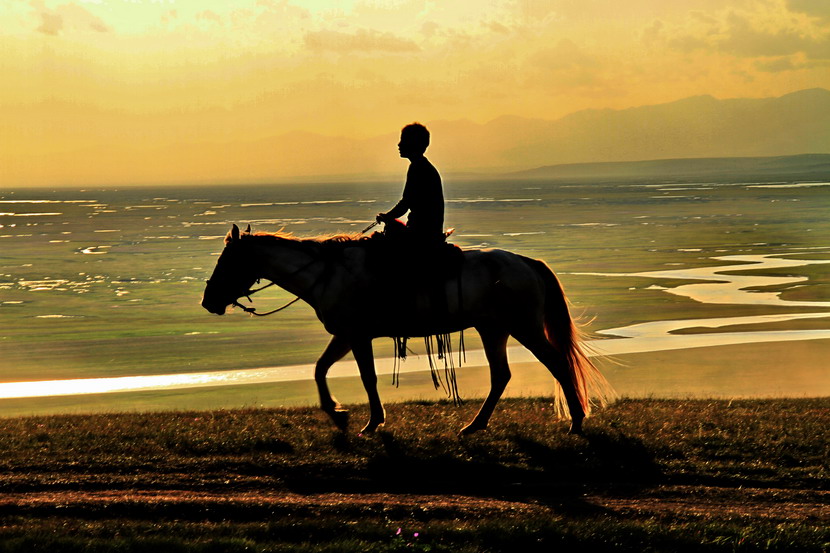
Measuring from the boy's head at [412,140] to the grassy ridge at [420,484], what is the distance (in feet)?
11.0

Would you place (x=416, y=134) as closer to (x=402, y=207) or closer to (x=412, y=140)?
(x=412, y=140)

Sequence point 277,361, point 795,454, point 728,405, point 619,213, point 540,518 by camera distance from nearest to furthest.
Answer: point 540,518 < point 795,454 < point 728,405 < point 277,361 < point 619,213

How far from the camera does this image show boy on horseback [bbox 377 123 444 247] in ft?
40.1

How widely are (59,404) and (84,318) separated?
1357 centimetres

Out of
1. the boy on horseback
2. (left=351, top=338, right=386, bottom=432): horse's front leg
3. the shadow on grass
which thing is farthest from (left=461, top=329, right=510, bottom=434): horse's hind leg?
the boy on horseback

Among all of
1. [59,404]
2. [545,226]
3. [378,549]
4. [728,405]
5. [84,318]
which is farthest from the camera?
[545,226]

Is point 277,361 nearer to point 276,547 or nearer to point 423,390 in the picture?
point 423,390

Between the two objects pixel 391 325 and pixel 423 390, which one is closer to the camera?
pixel 391 325

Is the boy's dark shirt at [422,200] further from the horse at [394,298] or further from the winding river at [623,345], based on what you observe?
the winding river at [623,345]

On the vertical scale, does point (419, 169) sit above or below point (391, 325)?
above

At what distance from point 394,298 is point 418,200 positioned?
1205 mm

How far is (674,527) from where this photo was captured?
891 centimetres

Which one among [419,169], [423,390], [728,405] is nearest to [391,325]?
[419,169]

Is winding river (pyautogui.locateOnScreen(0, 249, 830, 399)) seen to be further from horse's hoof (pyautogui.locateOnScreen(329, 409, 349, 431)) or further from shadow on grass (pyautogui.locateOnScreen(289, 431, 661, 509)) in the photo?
horse's hoof (pyautogui.locateOnScreen(329, 409, 349, 431))
